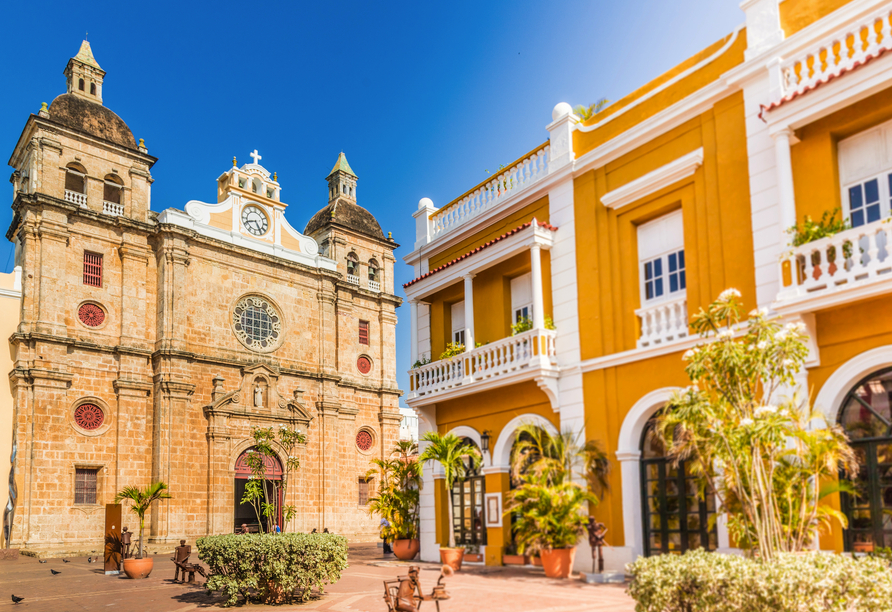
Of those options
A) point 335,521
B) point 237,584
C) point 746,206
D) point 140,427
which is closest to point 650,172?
point 746,206

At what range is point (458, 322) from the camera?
62.8 ft

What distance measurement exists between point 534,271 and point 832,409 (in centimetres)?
648

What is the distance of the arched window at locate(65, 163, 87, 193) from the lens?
2809 centimetres

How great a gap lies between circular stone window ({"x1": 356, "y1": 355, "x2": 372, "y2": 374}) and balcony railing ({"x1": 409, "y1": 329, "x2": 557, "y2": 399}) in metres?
17.0

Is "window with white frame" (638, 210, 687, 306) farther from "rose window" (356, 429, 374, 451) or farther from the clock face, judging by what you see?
"rose window" (356, 429, 374, 451)

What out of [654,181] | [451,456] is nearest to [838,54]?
[654,181]

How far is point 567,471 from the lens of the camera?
14.3 m

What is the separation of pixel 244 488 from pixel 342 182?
55.8 ft

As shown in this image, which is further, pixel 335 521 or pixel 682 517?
pixel 335 521

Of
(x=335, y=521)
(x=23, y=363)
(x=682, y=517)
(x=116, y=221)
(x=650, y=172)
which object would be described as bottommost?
(x=335, y=521)

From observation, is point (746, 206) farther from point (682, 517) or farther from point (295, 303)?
point (295, 303)

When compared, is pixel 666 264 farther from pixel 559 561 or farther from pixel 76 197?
pixel 76 197

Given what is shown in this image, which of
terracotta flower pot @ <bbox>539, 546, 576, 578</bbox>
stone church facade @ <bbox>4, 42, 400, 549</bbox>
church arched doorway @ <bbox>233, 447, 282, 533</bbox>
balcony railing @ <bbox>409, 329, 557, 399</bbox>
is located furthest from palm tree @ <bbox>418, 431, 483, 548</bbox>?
stone church facade @ <bbox>4, 42, 400, 549</bbox>

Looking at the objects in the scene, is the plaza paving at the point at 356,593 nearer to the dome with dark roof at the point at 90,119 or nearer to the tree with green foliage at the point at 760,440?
the tree with green foliage at the point at 760,440
